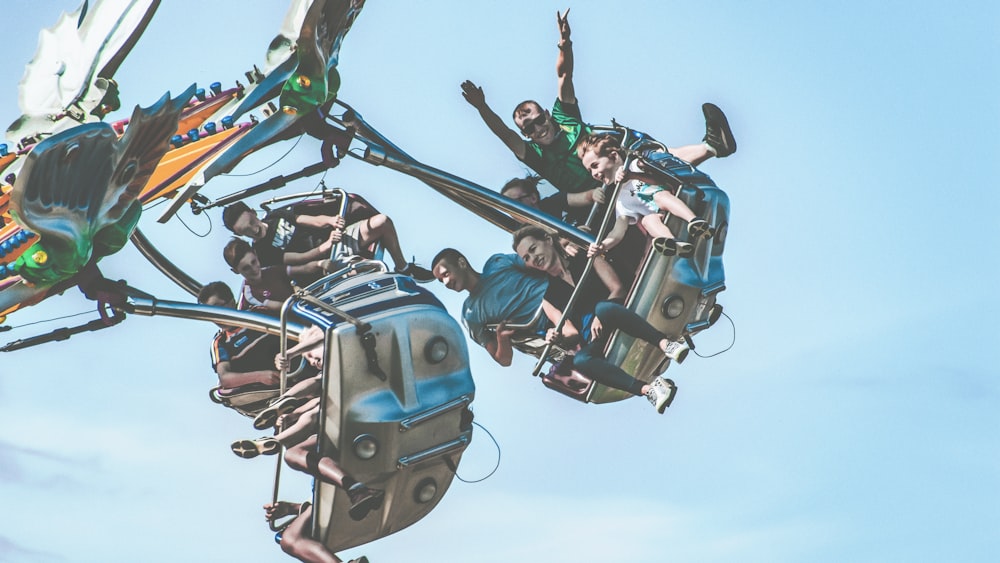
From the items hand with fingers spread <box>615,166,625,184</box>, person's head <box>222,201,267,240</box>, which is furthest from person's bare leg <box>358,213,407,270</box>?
hand with fingers spread <box>615,166,625,184</box>

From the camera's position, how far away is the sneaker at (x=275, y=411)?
15508 millimetres

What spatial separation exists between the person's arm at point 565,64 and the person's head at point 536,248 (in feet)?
4.72

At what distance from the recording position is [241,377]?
17156mm

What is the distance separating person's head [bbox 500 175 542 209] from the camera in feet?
57.6

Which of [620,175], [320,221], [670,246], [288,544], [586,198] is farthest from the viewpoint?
[586,198]

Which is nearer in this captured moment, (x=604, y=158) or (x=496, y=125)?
(x=604, y=158)

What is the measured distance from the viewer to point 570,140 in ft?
57.7

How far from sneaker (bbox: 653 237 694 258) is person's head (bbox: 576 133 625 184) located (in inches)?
31.3

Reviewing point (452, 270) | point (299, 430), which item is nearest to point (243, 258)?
point (452, 270)

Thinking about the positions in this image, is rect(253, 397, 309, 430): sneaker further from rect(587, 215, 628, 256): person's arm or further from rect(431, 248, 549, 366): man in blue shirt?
rect(587, 215, 628, 256): person's arm

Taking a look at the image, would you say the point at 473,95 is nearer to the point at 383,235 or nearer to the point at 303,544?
the point at 383,235

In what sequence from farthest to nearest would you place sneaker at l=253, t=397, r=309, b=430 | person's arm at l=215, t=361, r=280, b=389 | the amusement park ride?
1. person's arm at l=215, t=361, r=280, b=389
2. sneaker at l=253, t=397, r=309, b=430
3. the amusement park ride

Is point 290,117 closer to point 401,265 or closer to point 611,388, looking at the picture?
point 401,265

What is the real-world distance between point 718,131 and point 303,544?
16.5ft
